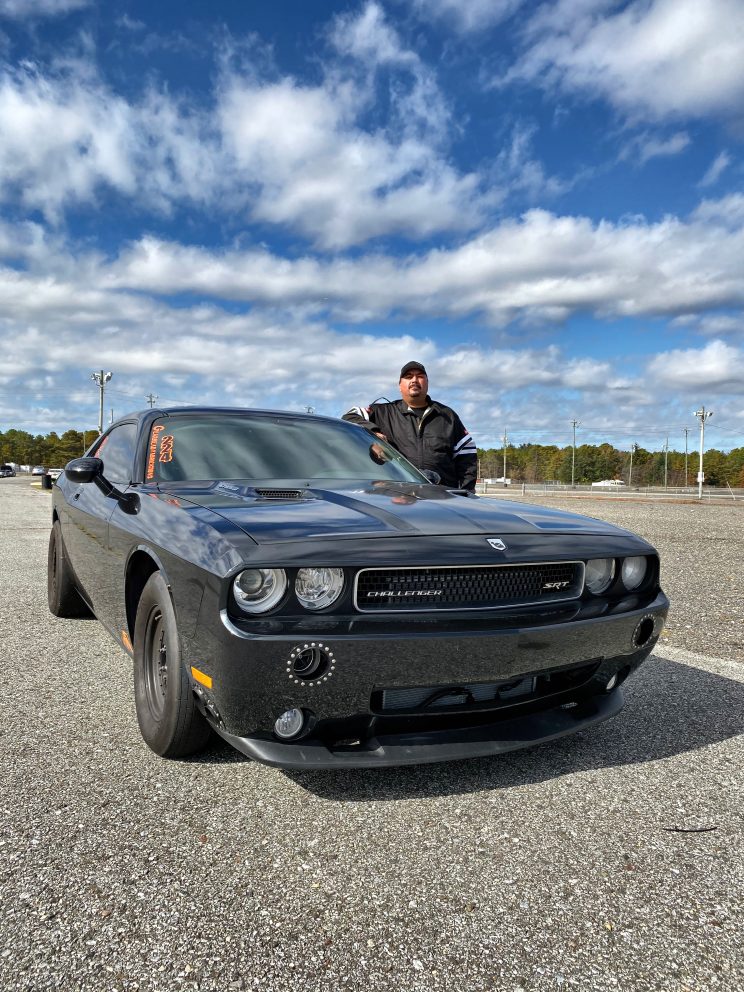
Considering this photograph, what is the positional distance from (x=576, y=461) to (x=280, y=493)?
128665 mm

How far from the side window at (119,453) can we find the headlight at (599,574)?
2191 millimetres

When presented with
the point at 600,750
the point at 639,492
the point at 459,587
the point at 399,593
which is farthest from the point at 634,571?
the point at 639,492

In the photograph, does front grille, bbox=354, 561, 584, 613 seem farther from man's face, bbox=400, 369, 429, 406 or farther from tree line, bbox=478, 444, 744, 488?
tree line, bbox=478, 444, 744, 488

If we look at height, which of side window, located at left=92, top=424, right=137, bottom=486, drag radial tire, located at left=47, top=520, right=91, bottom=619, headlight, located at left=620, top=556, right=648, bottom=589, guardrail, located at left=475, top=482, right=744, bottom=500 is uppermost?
side window, located at left=92, top=424, right=137, bottom=486

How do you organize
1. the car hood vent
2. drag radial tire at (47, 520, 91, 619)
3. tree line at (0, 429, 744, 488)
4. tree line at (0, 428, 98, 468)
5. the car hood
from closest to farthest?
the car hood < the car hood vent < drag radial tire at (47, 520, 91, 619) < tree line at (0, 429, 744, 488) < tree line at (0, 428, 98, 468)

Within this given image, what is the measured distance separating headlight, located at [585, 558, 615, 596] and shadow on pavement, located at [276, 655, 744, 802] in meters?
0.68

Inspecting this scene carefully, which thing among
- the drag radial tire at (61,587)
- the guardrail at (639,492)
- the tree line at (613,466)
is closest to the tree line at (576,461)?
the tree line at (613,466)

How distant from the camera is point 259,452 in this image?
3.40m

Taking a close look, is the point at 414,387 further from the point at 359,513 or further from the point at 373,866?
the point at 373,866

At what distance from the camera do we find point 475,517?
2.57 m

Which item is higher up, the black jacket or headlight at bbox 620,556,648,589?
the black jacket

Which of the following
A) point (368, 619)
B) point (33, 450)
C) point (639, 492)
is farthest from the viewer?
point (33, 450)

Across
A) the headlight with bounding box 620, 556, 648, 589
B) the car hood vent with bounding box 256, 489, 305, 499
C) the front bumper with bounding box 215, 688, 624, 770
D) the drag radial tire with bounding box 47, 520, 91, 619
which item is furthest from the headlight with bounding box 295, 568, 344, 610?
the drag radial tire with bounding box 47, 520, 91, 619

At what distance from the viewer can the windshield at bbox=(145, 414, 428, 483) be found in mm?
3240
